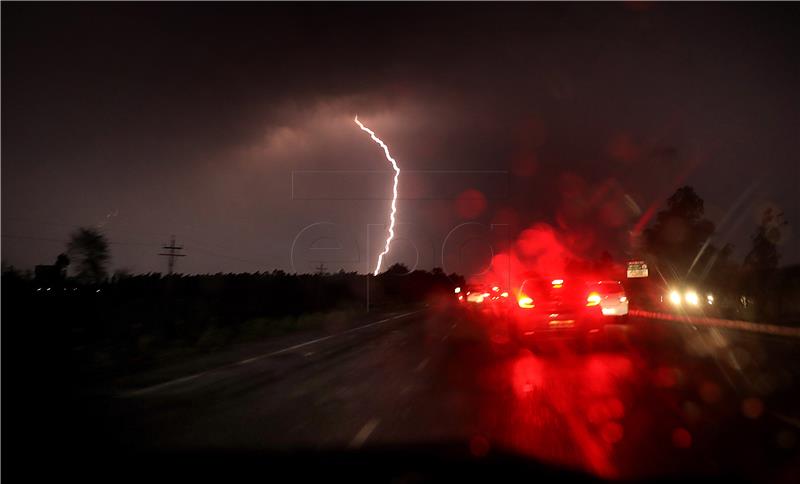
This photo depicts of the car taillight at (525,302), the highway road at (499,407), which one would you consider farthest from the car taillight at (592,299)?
the car taillight at (525,302)

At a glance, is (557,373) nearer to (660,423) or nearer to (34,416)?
(660,423)

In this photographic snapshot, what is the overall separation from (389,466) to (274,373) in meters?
8.79

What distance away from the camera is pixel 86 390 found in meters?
13.3

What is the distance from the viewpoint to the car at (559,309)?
1914cm

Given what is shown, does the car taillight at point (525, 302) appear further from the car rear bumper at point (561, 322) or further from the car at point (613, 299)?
the car at point (613, 299)

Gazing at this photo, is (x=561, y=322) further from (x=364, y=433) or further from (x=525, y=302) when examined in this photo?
(x=364, y=433)

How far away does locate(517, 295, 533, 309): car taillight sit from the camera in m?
19.6

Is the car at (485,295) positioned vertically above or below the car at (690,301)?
above

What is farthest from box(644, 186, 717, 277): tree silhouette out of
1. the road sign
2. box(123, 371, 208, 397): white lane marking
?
box(123, 371, 208, 397): white lane marking

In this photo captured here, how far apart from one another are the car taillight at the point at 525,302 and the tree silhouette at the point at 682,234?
232 feet

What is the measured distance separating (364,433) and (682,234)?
85491 mm

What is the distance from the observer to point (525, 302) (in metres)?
19.7

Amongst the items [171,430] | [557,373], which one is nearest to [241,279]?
[557,373]

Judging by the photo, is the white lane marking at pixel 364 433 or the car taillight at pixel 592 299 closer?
the white lane marking at pixel 364 433
